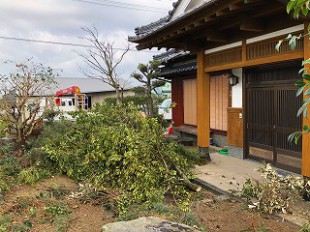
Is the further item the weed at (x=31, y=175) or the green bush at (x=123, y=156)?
the weed at (x=31, y=175)

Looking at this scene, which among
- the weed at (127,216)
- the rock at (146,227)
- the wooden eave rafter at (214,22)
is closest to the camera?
the rock at (146,227)

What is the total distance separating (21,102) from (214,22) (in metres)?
5.27

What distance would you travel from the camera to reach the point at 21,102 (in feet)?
24.6

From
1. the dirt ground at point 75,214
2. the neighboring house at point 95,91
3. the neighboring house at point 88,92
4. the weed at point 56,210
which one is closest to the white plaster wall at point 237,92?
the dirt ground at point 75,214

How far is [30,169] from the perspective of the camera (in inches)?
232

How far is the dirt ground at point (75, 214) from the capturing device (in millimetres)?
3906

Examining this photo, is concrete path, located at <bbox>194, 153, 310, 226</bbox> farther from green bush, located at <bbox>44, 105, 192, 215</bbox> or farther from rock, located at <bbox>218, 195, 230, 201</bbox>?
green bush, located at <bbox>44, 105, 192, 215</bbox>


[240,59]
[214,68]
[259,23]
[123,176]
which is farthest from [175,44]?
[123,176]

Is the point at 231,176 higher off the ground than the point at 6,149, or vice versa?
A: the point at 6,149

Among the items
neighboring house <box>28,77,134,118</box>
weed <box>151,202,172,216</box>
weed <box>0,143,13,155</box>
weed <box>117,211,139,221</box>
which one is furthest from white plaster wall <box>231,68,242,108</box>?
neighboring house <box>28,77,134,118</box>

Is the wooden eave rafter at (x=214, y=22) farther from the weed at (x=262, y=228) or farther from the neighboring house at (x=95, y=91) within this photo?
the neighboring house at (x=95, y=91)

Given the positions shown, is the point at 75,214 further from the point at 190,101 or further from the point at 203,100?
the point at 190,101

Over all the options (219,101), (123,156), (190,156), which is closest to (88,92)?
(219,101)

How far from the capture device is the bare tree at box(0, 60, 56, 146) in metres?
7.49
